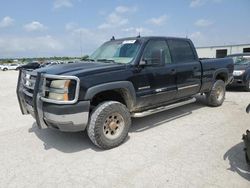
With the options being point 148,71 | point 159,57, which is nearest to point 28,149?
point 148,71

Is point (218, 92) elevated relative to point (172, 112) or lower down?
elevated

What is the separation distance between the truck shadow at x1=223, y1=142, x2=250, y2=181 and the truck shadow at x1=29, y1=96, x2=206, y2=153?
5.85ft

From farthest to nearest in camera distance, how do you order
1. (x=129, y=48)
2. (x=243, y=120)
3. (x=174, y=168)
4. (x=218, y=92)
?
(x=218, y=92) < (x=243, y=120) < (x=129, y=48) < (x=174, y=168)

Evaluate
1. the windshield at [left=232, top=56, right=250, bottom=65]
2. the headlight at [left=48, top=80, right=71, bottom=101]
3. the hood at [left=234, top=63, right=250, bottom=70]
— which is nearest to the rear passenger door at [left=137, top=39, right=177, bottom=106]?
the headlight at [left=48, top=80, right=71, bottom=101]

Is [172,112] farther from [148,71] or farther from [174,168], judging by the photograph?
[174,168]

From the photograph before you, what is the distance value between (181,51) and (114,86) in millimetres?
2420

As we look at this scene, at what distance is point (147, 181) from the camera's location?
10.1 feet

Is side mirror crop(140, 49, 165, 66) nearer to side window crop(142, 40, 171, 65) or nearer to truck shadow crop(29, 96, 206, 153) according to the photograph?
side window crop(142, 40, 171, 65)

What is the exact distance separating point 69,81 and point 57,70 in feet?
1.72

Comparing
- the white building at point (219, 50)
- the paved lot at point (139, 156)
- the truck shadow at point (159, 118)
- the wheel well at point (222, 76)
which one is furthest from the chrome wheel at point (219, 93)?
the white building at point (219, 50)

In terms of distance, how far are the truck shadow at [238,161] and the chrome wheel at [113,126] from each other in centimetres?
178

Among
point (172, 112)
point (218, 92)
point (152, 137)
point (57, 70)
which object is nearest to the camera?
point (57, 70)

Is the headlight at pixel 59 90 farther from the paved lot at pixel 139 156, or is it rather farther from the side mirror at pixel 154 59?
the side mirror at pixel 154 59

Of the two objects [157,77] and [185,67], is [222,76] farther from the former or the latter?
[157,77]
